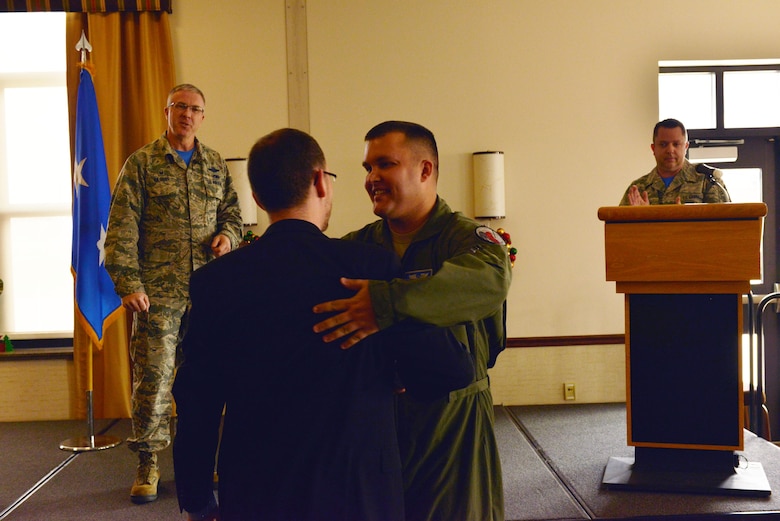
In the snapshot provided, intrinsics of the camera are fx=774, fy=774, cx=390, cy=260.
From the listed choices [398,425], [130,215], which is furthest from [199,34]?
[398,425]

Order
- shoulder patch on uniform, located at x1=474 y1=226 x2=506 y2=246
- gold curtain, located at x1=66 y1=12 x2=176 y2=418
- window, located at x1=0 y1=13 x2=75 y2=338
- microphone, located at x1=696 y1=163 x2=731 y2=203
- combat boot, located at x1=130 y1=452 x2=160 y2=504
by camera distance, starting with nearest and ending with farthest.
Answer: shoulder patch on uniform, located at x1=474 y1=226 x2=506 y2=246 < combat boot, located at x1=130 y1=452 x2=160 y2=504 < microphone, located at x1=696 y1=163 x2=731 y2=203 < gold curtain, located at x1=66 y1=12 x2=176 y2=418 < window, located at x1=0 y1=13 x2=75 y2=338

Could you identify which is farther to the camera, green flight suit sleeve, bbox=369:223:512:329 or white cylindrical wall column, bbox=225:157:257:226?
white cylindrical wall column, bbox=225:157:257:226

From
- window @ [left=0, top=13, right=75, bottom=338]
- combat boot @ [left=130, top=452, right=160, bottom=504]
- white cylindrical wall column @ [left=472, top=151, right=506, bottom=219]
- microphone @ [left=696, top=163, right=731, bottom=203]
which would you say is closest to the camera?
combat boot @ [left=130, top=452, right=160, bottom=504]

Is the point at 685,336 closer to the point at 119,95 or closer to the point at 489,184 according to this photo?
the point at 489,184

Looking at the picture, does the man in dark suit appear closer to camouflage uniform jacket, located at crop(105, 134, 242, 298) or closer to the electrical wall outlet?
camouflage uniform jacket, located at crop(105, 134, 242, 298)

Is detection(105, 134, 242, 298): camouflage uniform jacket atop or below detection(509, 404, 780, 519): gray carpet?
atop

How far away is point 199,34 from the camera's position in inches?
185

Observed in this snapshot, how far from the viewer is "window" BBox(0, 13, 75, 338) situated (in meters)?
4.79

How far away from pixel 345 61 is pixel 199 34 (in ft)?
2.94

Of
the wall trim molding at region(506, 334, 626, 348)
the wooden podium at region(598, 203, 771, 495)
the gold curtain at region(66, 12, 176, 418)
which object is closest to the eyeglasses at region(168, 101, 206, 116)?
the gold curtain at region(66, 12, 176, 418)

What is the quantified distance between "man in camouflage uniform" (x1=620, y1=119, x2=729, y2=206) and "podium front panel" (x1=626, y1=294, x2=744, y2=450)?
0.72m

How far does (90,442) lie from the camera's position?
398 centimetres

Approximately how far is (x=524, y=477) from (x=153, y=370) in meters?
1.64

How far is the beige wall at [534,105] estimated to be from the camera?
4754 mm
